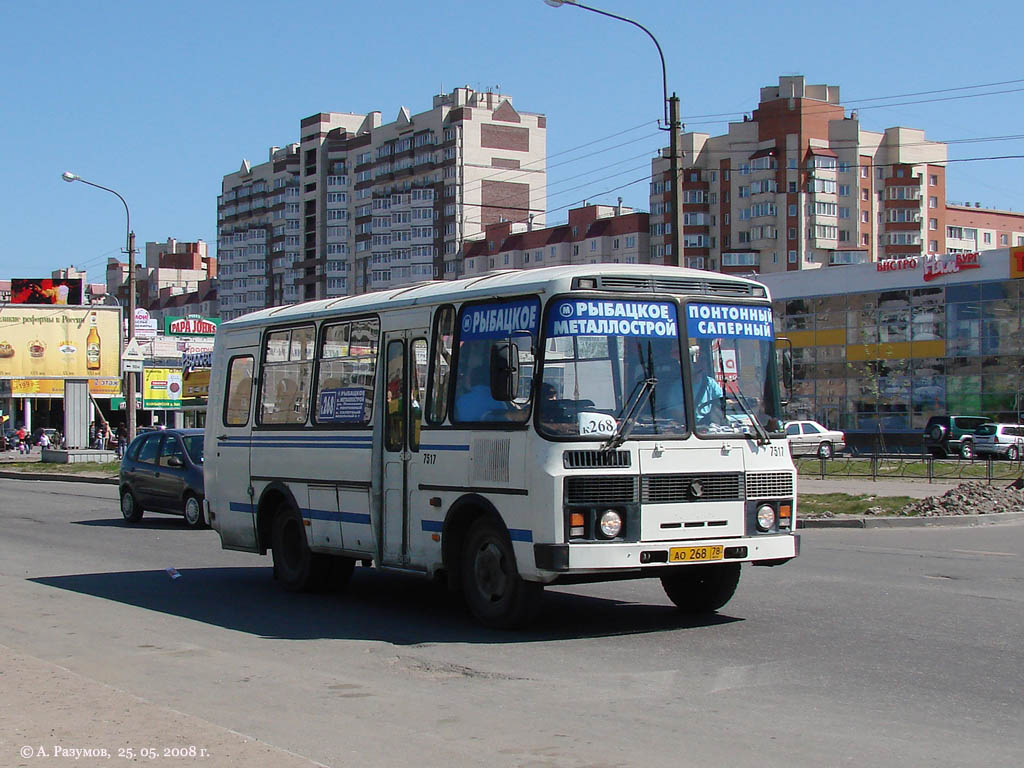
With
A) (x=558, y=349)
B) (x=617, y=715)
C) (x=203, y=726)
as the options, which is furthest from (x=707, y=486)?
(x=203, y=726)

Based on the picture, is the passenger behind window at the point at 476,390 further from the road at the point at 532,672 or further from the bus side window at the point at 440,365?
the road at the point at 532,672

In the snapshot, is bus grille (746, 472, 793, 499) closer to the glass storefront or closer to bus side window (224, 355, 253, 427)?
bus side window (224, 355, 253, 427)

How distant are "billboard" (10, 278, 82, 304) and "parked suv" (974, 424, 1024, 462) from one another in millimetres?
58868

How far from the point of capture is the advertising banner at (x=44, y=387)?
7372 cm

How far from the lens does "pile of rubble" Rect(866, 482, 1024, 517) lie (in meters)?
21.5

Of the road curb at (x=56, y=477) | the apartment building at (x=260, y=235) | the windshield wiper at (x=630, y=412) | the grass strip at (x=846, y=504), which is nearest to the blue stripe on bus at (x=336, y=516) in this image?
the windshield wiper at (x=630, y=412)

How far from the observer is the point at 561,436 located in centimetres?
938

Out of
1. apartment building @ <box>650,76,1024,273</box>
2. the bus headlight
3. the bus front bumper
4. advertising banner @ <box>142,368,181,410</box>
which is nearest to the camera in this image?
the bus front bumper

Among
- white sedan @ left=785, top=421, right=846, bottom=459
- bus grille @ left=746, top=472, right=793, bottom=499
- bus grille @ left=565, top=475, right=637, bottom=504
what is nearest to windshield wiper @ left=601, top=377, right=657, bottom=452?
bus grille @ left=565, top=475, right=637, bottom=504

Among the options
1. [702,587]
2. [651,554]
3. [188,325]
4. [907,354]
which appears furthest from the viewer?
[188,325]

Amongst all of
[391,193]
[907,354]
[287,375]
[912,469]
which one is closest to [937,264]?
[907,354]

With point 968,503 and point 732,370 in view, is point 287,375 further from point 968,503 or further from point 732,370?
point 968,503

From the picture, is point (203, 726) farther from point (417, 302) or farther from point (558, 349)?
point (417, 302)

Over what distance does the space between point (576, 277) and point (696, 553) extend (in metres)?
2.30
